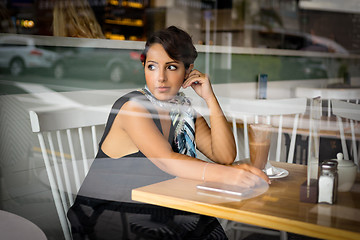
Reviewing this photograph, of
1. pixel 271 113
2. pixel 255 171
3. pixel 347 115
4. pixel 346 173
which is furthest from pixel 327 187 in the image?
pixel 271 113

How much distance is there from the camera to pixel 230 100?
1.89m

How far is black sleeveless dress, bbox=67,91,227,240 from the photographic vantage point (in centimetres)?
116

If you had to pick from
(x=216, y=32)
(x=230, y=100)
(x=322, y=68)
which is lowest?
(x=230, y=100)

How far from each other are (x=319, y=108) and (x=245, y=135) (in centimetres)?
50

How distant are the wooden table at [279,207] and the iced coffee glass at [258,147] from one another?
0.25 ft

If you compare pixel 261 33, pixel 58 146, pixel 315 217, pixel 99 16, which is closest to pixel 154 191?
pixel 315 217

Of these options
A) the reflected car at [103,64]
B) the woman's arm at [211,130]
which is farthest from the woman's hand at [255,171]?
the reflected car at [103,64]

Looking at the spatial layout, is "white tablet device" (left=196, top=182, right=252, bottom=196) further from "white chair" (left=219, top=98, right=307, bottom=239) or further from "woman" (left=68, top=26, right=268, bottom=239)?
"white chair" (left=219, top=98, right=307, bottom=239)

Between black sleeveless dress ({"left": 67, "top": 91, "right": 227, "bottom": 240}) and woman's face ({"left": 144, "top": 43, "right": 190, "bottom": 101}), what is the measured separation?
0.16ft

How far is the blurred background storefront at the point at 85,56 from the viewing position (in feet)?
3.75

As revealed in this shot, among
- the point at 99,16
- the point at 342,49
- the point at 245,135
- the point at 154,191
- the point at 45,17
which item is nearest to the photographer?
the point at 154,191

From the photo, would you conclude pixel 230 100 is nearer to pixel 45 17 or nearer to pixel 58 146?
pixel 58 146

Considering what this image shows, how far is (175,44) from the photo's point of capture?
4.09 feet

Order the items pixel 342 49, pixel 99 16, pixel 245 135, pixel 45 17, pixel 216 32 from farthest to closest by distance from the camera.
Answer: pixel 216 32 → pixel 245 135 → pixel 342 49 → pixel 99 16 → pixel 45 17
